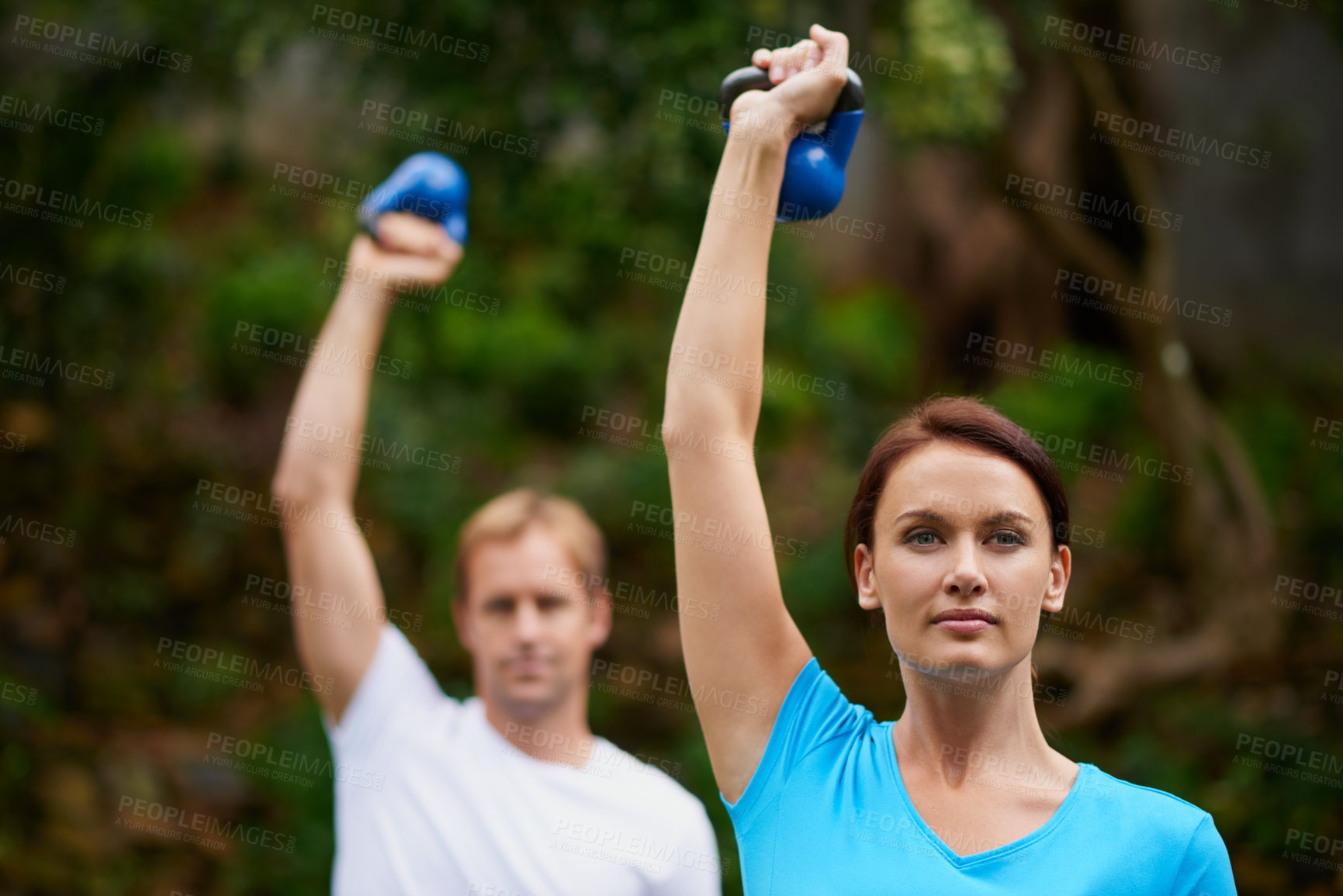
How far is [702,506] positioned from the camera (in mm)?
1440

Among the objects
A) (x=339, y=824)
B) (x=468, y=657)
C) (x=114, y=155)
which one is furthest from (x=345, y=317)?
(x=114, y=155)

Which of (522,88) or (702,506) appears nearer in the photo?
(702,506)

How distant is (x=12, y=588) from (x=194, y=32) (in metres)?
3.14

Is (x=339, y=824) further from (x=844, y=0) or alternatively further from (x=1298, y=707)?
(x=1298, y=707)
